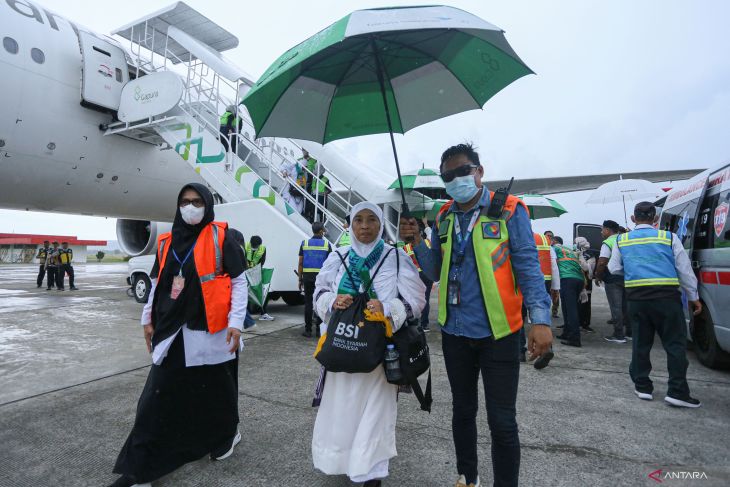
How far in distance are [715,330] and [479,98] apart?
136 inches

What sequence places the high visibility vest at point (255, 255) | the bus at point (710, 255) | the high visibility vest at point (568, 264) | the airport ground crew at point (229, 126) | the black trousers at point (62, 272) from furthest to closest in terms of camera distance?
A: the black trousers at point (62, 272) < the airport ground crew at point (229, 126) < the high visibility vest at point (255, 255) < the high visibility vest at point (568, 264) < the bus at point (710, 255)

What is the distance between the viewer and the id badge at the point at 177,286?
89.3 inches

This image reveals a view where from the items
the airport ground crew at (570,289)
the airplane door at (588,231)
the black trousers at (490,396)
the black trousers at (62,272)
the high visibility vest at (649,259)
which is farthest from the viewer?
the black trousers at (62,272)

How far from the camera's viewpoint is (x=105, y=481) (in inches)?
85.4

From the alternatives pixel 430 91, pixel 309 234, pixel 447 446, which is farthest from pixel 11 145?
pixel 447 446

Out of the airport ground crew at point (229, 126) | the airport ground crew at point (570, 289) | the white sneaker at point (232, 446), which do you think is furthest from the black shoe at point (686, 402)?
the airport ground crew at point (229, 126)

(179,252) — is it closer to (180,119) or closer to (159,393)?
(159,393)

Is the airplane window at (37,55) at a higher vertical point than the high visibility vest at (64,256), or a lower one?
higher

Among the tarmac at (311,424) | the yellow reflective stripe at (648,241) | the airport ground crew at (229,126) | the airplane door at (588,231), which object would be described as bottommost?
the tarmac at (311,424)

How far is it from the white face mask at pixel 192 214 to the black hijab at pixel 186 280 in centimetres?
3

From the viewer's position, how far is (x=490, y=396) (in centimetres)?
183

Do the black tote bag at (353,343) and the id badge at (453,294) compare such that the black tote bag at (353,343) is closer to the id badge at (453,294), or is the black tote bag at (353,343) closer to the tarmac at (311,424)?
the id badge at (453,294)

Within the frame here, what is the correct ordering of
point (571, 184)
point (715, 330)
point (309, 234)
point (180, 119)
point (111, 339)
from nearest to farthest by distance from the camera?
point (715, 330) → point (111, 339) → point (309, 234) → point (180, 119) → point (571, 184)

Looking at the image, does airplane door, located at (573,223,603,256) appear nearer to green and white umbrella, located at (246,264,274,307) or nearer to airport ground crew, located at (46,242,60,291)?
green and white umbrella, located at (246,264,274,307)
